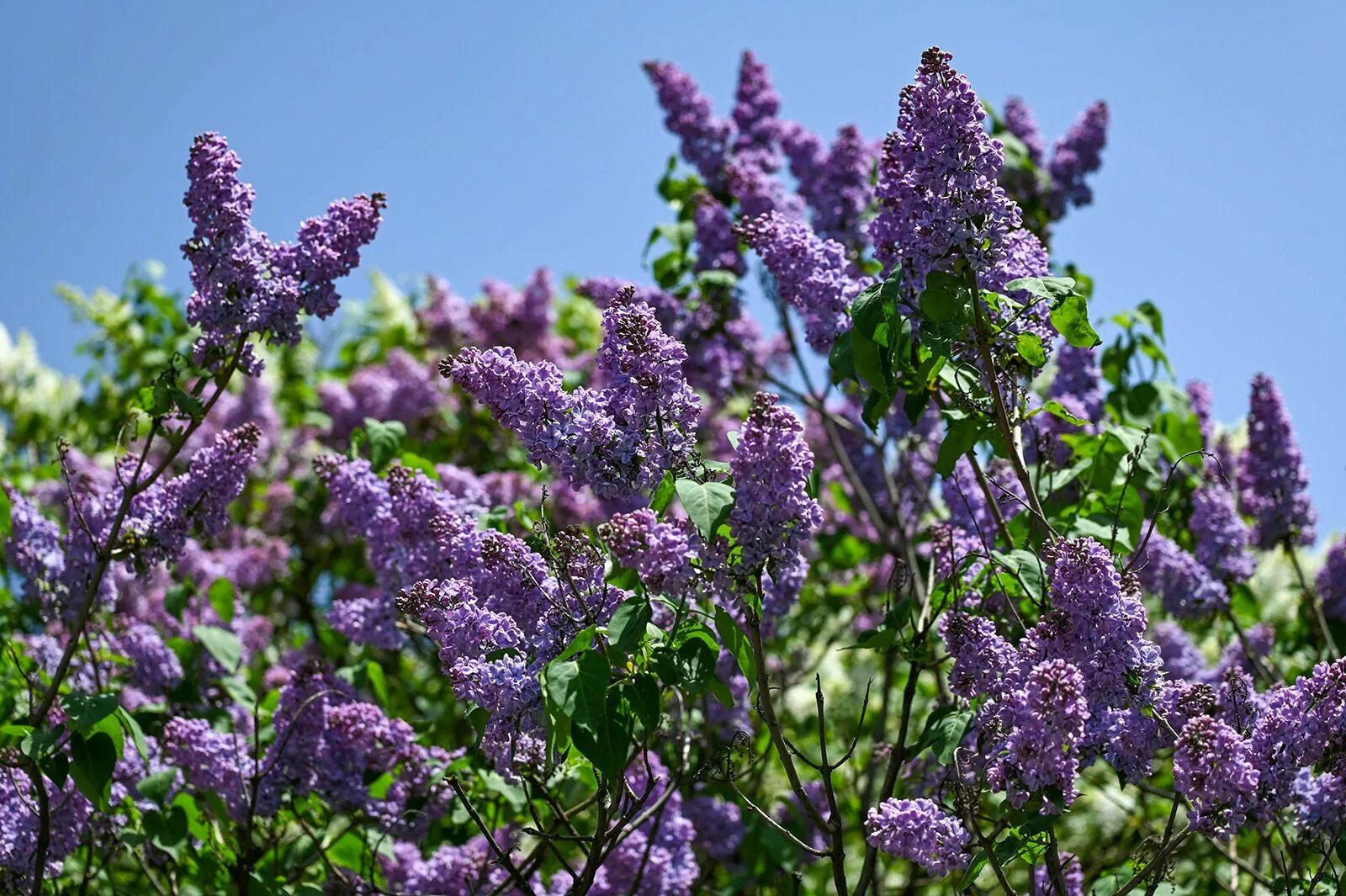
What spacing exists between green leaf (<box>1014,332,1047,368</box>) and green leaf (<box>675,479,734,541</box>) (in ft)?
3.25

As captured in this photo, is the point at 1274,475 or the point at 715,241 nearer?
the point at 1274,475

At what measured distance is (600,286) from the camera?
219 inches

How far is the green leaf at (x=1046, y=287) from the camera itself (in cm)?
289

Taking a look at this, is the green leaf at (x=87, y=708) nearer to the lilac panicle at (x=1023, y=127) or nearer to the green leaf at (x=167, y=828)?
the green leaf at (x=167, y=828)

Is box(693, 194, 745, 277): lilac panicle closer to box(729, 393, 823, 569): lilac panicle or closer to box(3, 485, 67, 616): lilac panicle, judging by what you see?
box(3, 485, 67, 616): lilac panicle

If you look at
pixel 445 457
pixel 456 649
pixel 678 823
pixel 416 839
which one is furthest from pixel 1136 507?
pixel 445 457

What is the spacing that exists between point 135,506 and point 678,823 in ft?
6.33

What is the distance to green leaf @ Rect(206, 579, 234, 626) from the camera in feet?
16.0

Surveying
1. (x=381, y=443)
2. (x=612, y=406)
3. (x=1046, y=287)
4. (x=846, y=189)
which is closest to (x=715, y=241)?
(x=846, y=189)

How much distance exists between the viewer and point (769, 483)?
2.43m

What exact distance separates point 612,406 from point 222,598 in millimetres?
2770

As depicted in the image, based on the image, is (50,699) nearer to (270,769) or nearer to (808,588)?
(270,769)

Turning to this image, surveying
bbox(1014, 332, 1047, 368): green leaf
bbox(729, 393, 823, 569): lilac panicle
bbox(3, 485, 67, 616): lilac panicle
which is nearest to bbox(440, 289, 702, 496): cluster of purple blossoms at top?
bbox(729, 393, 823, 569): lilac panicle

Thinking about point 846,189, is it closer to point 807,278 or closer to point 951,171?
point 807,278
